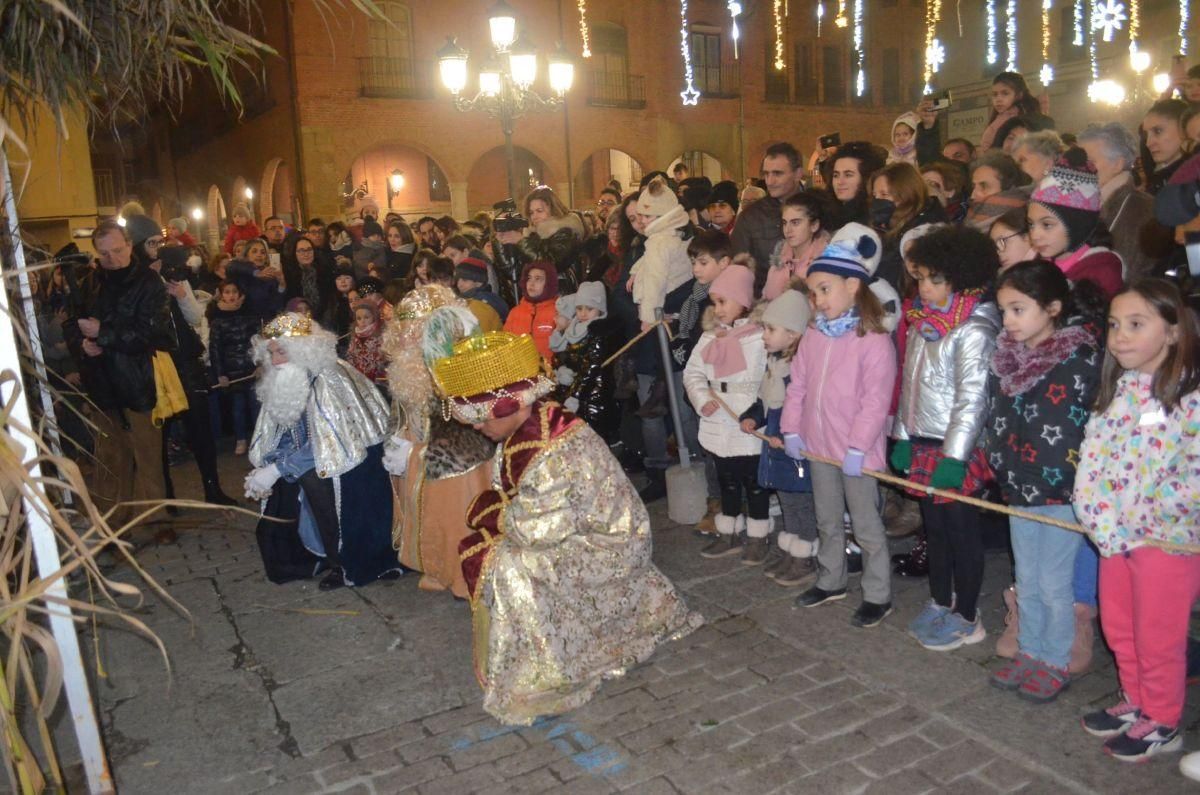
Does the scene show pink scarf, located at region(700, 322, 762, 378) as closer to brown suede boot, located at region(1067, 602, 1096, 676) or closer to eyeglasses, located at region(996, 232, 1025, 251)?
eyeglasses, located at region(996, 232, 1025, 251)

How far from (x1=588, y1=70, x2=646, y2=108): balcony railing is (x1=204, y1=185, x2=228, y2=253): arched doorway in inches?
531

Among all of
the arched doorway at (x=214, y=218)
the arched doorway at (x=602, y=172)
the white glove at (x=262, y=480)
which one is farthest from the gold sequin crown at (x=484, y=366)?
the arched doorway at (x=214, y=218)

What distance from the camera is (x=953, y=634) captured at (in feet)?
13.8

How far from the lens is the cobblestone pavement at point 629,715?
3.34 meters

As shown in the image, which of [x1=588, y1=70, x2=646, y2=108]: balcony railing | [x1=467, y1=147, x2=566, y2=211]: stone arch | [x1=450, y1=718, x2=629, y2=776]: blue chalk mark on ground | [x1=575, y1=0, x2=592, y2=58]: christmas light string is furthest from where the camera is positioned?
[x1=467, y1=147, x2=566, y2=211]: stone arch

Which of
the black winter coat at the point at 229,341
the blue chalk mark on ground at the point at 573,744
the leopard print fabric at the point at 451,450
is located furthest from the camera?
the black winter coat at the point at 229,341

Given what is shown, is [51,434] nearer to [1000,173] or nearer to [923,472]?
[923,472]

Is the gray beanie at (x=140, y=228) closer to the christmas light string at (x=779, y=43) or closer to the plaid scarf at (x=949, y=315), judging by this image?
the plaid scarf at (x=949, y=315)

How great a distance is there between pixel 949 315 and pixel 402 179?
25256 mm

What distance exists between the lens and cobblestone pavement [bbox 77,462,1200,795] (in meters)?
3.34

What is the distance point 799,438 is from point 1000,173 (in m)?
2.24

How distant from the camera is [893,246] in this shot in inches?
209

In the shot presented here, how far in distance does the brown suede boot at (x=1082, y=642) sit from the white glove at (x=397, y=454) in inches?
141

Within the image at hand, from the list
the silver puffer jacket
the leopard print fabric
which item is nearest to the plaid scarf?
the silver puffer jacket
